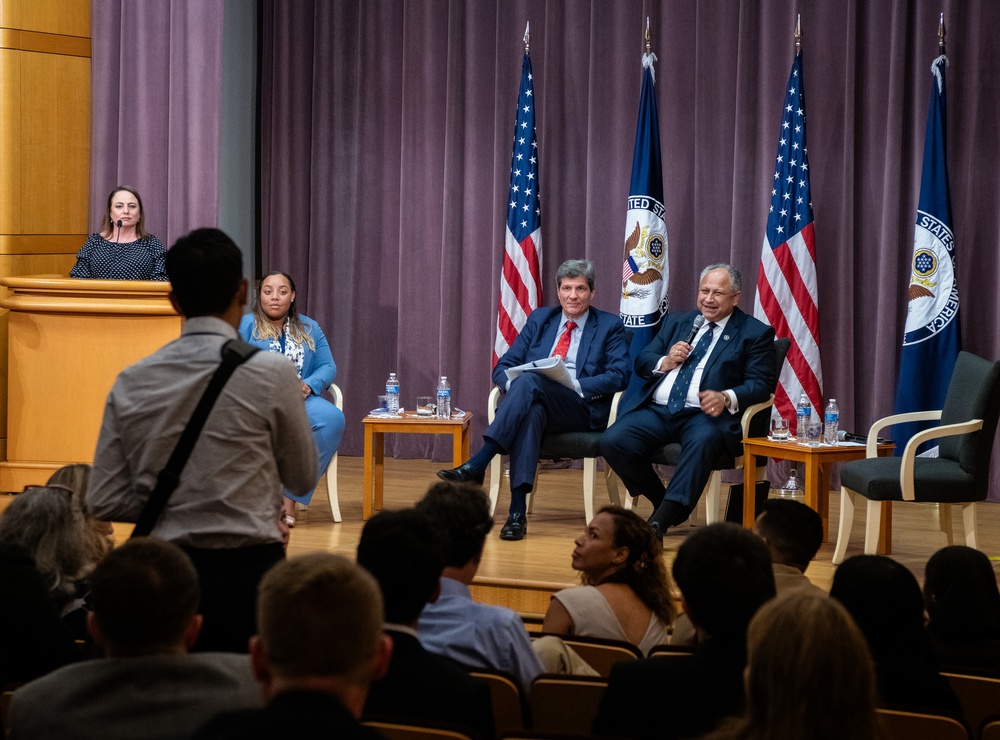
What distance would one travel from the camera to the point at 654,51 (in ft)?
24.1

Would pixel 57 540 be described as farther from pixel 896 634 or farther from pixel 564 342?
pixel 564 342

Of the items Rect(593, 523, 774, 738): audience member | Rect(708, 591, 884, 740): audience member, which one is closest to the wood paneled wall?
Rect(593, 523, 774, 738): audience member

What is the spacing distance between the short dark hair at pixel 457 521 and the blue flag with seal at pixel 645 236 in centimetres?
400

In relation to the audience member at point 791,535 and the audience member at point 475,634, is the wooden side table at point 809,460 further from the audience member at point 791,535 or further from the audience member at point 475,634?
the audience member at point 475,634

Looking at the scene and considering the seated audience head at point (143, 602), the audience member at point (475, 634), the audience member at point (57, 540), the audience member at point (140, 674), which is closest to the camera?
the audience member at point (140, 674)

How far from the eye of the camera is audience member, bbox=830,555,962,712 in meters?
2.35

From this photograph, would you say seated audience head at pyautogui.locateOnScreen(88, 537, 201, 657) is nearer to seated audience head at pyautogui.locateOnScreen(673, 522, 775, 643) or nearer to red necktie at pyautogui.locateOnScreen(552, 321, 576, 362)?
seated audience head at pyautogui.locateOnScreen(673, 522, 775, 643)

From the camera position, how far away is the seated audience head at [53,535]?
2945 millimetres

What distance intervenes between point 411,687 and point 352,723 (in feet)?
2.29

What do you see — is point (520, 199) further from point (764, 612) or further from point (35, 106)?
point (764, 612)

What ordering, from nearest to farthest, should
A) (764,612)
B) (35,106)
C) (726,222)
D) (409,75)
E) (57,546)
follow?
(764,612)
(57,546)
(35,106)
(726,222)
(409,75)

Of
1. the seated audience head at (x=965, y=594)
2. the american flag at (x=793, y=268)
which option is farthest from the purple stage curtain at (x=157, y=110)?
the seated audience head at (x=965, y=594)

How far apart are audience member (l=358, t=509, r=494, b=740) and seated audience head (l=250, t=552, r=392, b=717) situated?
18.2 inches

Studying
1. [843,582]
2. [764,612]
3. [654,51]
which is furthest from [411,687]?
[654,51]
